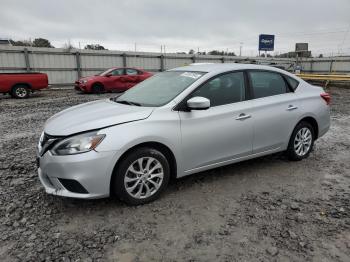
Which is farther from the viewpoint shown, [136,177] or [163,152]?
[163,152]

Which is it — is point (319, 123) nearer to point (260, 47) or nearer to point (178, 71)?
point (178, 71)

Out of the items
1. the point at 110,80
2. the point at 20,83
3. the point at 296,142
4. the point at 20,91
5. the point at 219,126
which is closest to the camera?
the point at 219,126

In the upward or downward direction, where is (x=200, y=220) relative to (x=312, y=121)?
downward

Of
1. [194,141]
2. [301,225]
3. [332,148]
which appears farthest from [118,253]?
[332,148]

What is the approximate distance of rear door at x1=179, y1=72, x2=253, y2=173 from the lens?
3.83 meters

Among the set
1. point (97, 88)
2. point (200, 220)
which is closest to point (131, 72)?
point (97, 88)

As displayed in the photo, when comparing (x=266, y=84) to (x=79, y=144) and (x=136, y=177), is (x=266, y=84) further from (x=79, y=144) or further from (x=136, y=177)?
(x=79, y=144)

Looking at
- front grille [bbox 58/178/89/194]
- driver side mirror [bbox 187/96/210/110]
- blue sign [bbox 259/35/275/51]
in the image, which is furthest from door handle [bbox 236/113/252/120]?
blue sign [bbox 259/35/275/51]

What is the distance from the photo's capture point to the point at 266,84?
4766mm

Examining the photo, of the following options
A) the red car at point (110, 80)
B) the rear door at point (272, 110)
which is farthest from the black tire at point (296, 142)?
the red car at point (110, 80)

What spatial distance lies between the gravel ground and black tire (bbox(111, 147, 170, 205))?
0.12 m

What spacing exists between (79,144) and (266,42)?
32492 mm

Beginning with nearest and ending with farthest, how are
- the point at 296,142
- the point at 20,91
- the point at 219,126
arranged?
the point at 219,126 < the point at 296,142 < the point at 20,91

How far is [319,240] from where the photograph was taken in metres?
2.97
